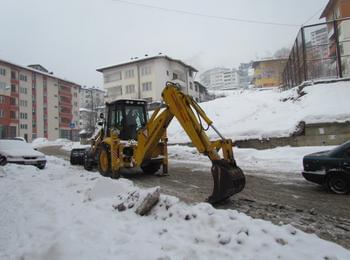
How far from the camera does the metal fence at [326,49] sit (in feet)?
68.1

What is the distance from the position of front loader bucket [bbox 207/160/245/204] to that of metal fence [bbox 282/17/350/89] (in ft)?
55.6

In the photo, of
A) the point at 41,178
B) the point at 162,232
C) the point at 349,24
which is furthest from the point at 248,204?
the point at 349,24

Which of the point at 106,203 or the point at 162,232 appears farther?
the point at 106,203

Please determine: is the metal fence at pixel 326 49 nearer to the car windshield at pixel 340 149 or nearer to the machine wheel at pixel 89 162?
the car windshield at pixel 340 149

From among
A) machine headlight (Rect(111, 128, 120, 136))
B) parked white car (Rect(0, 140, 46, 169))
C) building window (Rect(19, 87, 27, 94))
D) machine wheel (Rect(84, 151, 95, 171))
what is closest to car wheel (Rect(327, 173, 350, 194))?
machine headlight (Rect(111, 128, 120, 136))

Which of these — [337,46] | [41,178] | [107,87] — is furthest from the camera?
[107,87]

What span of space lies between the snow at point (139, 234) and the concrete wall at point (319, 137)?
13.7 meters

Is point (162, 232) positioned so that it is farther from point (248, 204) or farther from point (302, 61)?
point (302, 61)

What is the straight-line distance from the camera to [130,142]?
481 inches

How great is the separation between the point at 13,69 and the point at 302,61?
65.6m

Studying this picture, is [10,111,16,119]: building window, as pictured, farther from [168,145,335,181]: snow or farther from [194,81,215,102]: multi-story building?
[168,145,335,181]: snow

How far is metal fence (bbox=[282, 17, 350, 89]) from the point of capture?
20.8m

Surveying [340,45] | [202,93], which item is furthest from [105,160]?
[202,93]

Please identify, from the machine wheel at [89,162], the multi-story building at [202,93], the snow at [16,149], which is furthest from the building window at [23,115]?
the machine wheel at [89,162]
